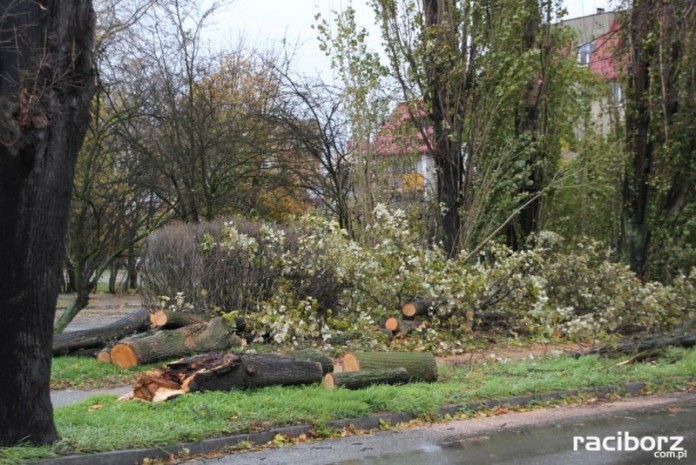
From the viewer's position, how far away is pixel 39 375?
238 inches

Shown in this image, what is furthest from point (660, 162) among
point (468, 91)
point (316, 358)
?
point (316, 358)

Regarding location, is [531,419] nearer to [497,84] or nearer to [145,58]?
[497,84]

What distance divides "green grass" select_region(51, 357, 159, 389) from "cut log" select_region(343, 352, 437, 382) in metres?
3.31

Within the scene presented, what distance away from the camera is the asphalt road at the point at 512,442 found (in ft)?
21.4

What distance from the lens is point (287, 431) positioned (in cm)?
731

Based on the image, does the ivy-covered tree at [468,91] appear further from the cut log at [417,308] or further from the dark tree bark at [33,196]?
the dark tree bark at [33,196]

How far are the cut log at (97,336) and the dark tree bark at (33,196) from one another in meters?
6.24

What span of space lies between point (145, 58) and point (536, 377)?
17.6 m

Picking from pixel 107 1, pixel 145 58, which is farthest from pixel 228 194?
pixel 107 1

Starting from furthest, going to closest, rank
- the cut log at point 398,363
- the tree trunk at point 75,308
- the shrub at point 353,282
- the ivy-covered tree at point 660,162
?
the ivy-covered tree at point 660,162 < the tree trunk at point 75,308 < the shrub at point 353,282 < the cut log at point 398,363

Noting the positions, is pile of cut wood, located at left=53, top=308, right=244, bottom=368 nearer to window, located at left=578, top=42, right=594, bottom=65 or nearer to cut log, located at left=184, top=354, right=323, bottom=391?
cut log, located at left=184, top=354, right=323, bottom=391

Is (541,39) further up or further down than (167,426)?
further up

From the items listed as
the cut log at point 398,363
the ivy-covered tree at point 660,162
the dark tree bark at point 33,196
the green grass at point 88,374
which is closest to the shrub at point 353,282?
the green grass at point 88,374

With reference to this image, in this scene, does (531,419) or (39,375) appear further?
(531,419)
